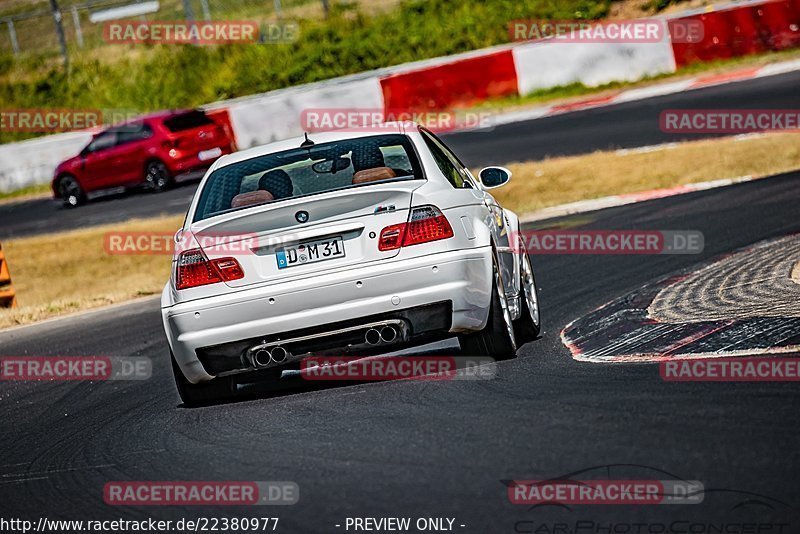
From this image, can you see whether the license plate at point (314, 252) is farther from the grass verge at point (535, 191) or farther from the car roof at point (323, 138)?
the grass verge at point (535, 191)

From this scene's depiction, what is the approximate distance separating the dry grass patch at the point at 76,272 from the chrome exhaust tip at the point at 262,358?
291 inches

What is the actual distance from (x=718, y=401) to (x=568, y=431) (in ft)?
2.14

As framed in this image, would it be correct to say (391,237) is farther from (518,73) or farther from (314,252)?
(518,73)

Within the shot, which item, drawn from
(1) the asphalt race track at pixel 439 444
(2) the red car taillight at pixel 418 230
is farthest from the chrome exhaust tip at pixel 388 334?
(2) the red car taillight at pixel 418 230

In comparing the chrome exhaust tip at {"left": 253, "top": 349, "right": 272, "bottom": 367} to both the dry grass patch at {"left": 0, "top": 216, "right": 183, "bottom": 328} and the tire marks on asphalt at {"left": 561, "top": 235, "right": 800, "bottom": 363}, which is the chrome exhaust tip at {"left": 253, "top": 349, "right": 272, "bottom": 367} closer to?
the tire marks on asphalt at {"left": 561, "top": 235, "right": 800, "bottom": 363}

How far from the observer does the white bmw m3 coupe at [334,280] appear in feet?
22.0

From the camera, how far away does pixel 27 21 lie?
121ft

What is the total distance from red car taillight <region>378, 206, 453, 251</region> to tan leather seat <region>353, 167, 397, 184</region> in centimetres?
45

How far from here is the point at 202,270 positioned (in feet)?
22.6

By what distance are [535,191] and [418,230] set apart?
1052 cm

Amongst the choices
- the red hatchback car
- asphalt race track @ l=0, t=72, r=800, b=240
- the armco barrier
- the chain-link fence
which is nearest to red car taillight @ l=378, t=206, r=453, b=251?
the armco barrier

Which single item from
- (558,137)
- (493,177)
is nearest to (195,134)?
(558,137)

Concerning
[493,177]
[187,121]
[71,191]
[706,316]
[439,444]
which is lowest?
[71,191]

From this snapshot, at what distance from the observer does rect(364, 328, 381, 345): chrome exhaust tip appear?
6770mm
